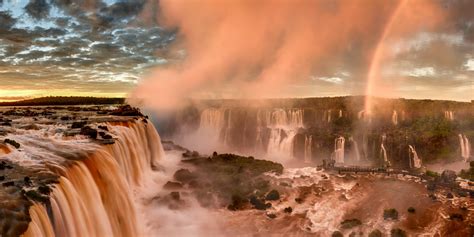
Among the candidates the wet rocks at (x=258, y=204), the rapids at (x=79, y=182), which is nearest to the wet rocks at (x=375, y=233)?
the wet rocks at (x=258, y=204)

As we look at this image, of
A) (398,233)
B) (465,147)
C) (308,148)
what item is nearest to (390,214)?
(398,233)

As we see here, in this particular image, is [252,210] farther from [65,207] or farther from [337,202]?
[65,207]

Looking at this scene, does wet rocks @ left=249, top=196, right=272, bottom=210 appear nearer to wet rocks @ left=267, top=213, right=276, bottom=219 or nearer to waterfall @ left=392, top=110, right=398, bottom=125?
wet rocks @ left=267, top=213, right=276, bottom=219

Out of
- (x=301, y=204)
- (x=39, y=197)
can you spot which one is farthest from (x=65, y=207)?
(x=301, y=204)

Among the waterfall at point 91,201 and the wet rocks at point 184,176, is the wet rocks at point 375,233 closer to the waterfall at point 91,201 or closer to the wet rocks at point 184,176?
the waterfall at point 91,201

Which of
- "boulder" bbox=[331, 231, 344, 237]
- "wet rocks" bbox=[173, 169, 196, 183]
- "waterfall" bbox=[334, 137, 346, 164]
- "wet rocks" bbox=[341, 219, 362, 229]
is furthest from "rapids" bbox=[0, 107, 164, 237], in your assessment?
"waterfall" bbox=[334, 137, 346, 164]

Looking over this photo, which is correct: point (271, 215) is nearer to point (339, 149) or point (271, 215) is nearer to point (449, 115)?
point (339, 149)
